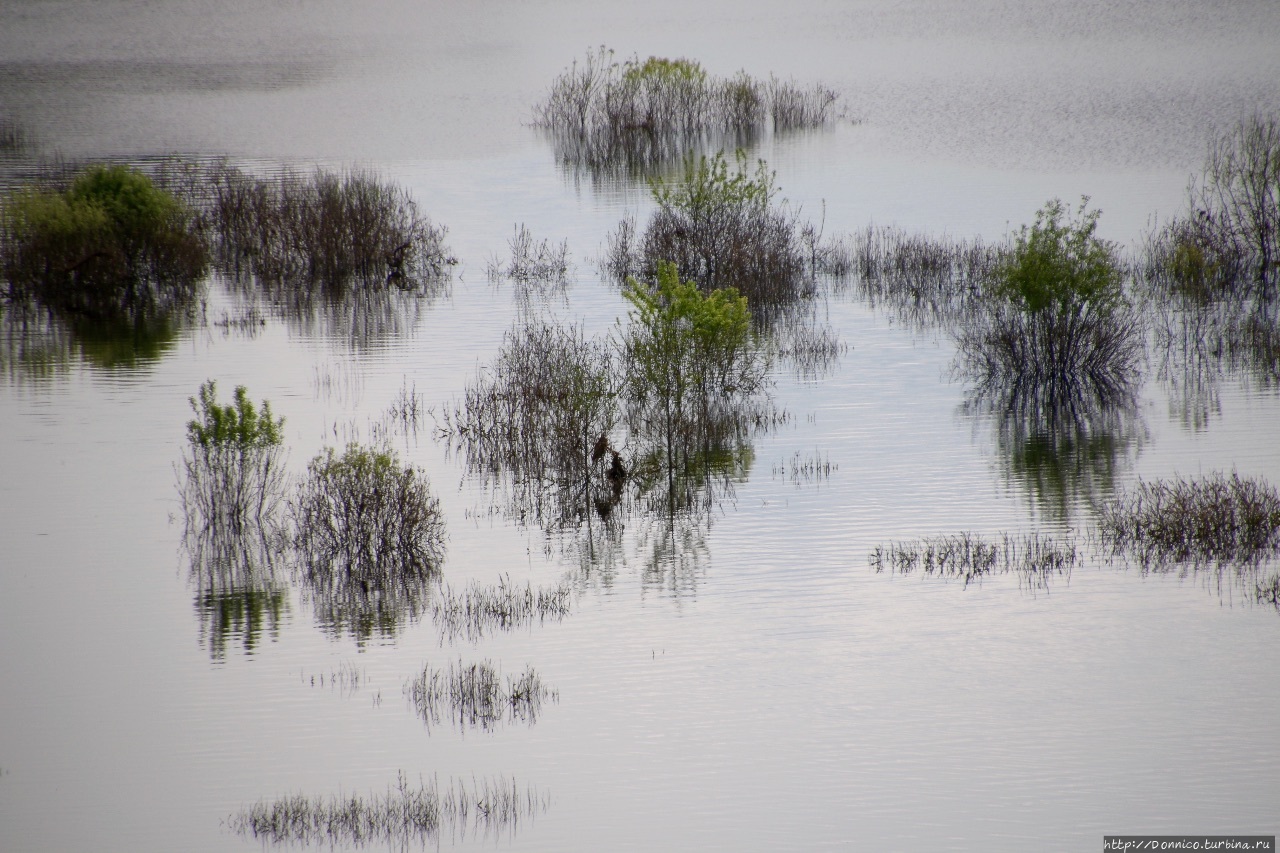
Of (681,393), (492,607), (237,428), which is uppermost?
(681,393)

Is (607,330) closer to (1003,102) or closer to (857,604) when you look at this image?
(857,604)

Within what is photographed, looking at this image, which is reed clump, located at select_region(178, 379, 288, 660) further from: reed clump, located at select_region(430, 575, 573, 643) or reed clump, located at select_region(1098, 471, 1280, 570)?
reed clump, located at select_region(1098, 471, 1280, 570)

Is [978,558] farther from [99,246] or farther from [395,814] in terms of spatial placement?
[99,246]

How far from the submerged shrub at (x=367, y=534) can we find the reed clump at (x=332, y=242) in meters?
20.3

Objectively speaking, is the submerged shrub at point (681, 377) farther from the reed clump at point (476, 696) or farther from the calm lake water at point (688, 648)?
the reed clump at point (476, 696)

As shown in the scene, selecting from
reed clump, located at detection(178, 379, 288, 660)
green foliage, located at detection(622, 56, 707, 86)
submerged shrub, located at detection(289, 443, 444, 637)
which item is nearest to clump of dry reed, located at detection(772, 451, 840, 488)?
submerged shrub, located at detection(289, 443, 444, 637)

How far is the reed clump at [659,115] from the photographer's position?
5859 centimetres

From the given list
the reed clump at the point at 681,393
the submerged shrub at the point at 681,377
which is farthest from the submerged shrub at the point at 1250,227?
A: the reed clump at the point at 681,393

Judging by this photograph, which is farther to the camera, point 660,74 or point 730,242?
point 660,74

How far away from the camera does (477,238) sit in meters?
40.5

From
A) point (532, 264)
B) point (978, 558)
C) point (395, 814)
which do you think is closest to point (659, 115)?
point (532, 264)

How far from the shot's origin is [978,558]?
1323 cm

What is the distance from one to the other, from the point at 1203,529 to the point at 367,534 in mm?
7746

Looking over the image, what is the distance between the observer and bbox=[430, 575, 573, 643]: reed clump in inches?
471
